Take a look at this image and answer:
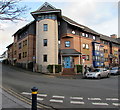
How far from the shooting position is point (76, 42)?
26.7 meters

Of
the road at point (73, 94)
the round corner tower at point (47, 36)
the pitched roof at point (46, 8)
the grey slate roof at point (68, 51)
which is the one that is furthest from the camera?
the grey slate roof at point (68, 51)

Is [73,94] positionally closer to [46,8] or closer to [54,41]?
[54,41]

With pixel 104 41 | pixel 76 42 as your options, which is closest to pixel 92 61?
pixel 76 42

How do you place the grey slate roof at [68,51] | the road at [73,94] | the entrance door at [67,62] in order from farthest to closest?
the entrance door at [67,62], the grey slate roof at [68,51], the road at [73,94]

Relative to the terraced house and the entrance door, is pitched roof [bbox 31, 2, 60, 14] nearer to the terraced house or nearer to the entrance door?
the terraced house

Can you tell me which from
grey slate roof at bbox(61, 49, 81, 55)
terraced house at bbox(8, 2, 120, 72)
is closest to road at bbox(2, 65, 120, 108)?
terraced house at bbox(8, 2, 120, 72)

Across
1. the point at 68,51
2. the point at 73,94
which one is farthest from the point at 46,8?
the point at 73,94

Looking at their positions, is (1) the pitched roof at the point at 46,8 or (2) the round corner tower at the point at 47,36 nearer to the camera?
(2) the round corner tower at the point at 47,36

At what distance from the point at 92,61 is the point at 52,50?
466 inches

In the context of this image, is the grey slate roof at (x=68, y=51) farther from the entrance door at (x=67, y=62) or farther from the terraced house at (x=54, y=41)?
the entrance door at (x=67, y=62)

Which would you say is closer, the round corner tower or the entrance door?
the round corner tower

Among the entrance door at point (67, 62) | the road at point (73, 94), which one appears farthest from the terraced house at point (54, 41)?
the road at point (73, 94)

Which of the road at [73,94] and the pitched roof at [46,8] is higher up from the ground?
the pitched roof at [46,8]

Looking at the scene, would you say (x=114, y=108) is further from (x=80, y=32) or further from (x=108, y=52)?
(x=108, y=52)
